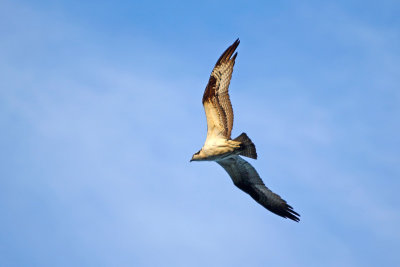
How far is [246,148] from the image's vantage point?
52.0ft

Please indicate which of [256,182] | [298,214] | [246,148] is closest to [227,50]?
[246,148]

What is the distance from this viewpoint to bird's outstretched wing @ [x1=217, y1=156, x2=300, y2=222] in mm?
17609

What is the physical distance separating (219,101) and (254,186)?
3138 mm

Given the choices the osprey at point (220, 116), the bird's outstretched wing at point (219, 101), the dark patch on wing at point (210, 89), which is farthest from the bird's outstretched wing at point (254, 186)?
the dark patch on wing at point (210, 89)

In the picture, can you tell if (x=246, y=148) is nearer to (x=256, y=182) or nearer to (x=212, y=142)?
(x=212, y=142)

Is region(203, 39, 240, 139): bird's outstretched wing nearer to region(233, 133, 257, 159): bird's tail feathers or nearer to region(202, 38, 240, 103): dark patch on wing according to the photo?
region(202, 38, 240, 103): dark patch on wing

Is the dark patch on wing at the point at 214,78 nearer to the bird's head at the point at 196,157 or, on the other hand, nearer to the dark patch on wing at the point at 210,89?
the dark patch on wing at the point at 210,89

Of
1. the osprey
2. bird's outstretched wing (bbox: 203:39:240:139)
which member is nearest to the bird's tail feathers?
the osprey

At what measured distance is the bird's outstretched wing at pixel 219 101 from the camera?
54.5 ft

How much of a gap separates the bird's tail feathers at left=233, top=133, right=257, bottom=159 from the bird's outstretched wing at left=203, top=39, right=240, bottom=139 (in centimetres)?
74

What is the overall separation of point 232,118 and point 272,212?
130 inches

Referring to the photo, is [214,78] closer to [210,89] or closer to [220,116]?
[210,89]

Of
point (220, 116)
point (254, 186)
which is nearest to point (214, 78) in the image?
point (220, 116)

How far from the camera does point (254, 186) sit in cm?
1802
